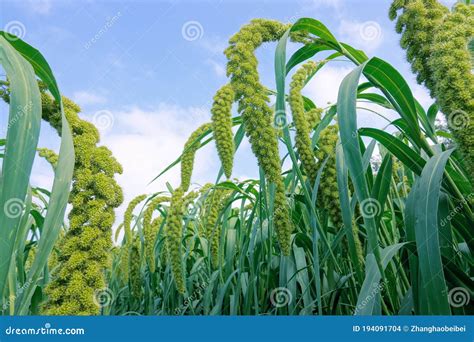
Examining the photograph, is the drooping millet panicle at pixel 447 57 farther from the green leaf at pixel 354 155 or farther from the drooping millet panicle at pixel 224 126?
the drooping millet panicle at pixel 224 126

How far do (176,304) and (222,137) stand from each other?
2187 millimetres

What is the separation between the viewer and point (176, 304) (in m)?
2.92

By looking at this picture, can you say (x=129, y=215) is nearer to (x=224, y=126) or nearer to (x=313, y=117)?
(x=313, y=117)

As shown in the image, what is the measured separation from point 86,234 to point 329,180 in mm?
733

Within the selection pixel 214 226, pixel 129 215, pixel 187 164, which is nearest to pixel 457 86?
pixel 187 164

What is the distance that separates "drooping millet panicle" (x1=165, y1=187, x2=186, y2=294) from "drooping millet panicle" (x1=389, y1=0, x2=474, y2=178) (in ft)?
3.91

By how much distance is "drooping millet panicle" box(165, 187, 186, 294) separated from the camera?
1.77m

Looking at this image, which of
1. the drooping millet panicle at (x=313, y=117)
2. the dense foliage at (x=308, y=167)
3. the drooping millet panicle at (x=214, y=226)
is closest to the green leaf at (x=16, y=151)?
the dense foliage at (x=308, y=167)

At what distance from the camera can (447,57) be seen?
809 millimetres

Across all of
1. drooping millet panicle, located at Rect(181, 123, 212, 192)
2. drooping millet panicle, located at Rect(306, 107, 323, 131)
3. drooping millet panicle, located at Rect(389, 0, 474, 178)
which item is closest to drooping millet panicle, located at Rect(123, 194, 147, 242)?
drooping millet panicle, located at Rect(181, 123, 212, 192)

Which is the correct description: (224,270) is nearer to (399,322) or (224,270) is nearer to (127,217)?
(127,217)

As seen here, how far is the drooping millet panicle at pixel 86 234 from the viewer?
680 millimetres

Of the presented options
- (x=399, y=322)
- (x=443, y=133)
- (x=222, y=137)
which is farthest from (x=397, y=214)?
(x=222, y=137)

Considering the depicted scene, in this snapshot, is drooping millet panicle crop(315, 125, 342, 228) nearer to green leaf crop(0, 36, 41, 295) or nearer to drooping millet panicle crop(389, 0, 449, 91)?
drooping millet panicle crop(389, 0, 449, 91)
